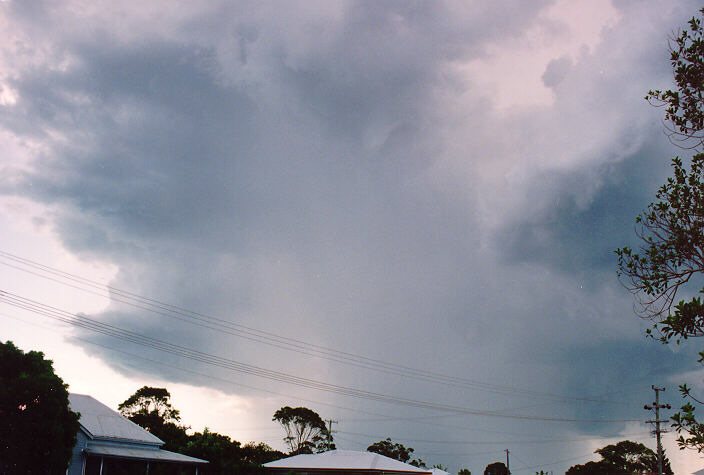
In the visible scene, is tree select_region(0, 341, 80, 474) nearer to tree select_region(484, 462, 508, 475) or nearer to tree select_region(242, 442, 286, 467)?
tree select_region(242, 442, 286, 467)

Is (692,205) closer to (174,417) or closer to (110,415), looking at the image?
(110,415)

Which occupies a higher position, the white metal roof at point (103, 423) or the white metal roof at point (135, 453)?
the white metal roof at point (103, 423)

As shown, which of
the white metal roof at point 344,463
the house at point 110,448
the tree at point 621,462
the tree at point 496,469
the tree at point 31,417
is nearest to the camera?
the tree at point 31,417

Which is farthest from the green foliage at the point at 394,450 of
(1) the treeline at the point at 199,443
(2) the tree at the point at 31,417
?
(2) the tree at the point at 31,417

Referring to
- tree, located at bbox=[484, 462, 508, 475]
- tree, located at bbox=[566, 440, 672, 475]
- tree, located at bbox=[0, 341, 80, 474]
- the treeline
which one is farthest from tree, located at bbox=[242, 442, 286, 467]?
tree, located at bbox=[484, 462, 508, 475]

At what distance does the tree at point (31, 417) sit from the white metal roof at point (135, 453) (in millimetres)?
6601

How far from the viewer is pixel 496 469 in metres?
128

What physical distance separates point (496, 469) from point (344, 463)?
9829cm

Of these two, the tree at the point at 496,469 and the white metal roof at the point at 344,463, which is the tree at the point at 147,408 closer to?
the white metal roof at the point at 344,463

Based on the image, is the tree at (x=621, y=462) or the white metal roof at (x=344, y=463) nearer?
the white metal roof at (x=344, y=463)

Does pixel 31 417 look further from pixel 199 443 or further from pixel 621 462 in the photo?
pixel 621 462

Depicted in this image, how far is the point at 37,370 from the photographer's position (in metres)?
29.3

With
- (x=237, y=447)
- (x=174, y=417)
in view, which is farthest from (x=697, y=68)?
(x=174, y=417)

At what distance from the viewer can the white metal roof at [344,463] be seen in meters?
42.1
